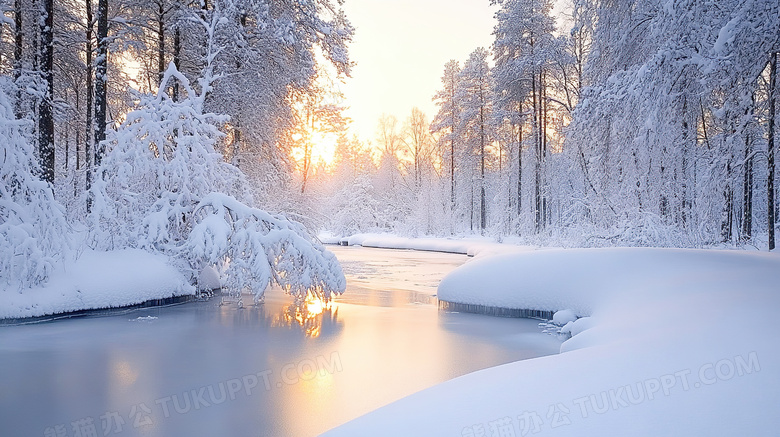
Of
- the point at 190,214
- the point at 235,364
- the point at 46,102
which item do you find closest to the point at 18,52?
the point at 46,102

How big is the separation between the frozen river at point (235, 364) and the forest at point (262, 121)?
1.55 meters

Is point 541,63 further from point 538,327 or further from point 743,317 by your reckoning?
point 743,317

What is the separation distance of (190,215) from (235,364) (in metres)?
5.95

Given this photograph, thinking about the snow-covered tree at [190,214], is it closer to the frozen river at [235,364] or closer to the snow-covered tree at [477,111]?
the frozen river at [235,364]

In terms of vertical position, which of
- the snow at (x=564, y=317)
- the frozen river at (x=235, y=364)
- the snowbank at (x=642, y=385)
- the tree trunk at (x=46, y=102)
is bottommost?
the frozen river at (x=235, y=364)

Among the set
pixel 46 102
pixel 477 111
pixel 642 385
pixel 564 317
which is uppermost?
pixel 477 111

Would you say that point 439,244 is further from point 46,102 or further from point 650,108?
point 650,108

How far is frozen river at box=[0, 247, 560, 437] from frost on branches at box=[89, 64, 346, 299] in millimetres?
871

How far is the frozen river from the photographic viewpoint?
15.2 feet

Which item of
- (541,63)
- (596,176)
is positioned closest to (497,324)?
(596,176)

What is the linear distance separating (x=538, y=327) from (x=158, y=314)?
23.0ft

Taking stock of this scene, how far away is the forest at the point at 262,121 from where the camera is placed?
27.1ft

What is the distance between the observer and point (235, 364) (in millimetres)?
6371

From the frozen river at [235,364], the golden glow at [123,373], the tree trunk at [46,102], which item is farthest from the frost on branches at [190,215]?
the golden glow at [123,373]
